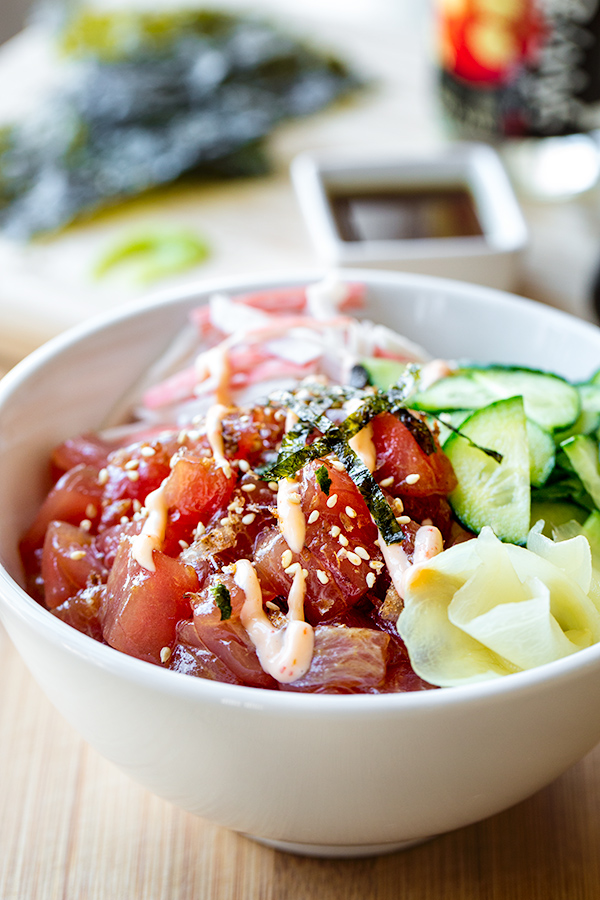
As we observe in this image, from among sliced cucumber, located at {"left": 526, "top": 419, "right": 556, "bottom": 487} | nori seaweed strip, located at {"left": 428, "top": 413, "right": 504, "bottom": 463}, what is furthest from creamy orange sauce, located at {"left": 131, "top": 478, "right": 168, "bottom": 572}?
sliced cucumber, located at {"left": 526, "top": 419, "right": 556, "bottom": 487}

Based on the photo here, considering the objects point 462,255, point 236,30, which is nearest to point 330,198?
point 462,255

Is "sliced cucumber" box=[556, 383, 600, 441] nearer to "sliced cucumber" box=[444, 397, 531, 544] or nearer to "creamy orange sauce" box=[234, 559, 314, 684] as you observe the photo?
"sliced cucumber" box=[444, 397, 531, 544]

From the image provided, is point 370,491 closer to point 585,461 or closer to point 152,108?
point 585,461

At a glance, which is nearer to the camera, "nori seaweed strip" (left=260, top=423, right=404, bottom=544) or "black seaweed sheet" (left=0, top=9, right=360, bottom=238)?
"nori seaweed strip" (left=260, top=423, right=404, bottom=544)

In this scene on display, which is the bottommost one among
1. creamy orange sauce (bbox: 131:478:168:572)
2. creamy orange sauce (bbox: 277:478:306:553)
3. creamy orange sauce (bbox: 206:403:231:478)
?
creamy orange sauce (bbox: 277:478:306:553)

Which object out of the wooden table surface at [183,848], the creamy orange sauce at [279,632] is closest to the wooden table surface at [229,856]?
the wooden table surface at [183,848]

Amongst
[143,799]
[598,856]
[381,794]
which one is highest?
[381,794]

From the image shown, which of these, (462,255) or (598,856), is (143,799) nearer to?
(598,856)
